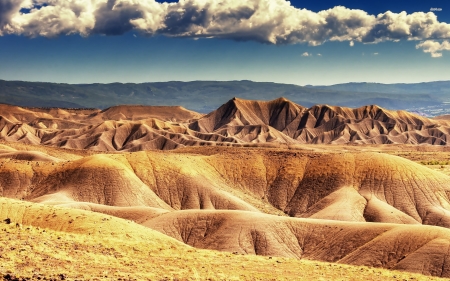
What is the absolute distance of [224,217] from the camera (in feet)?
230

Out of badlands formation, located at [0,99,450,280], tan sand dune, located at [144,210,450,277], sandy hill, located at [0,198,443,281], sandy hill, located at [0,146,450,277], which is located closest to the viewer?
sandy hill, located at [0,198,443,281]

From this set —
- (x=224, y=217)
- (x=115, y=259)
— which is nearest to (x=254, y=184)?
(x=224, y=217)

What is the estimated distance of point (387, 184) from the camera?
100188mm

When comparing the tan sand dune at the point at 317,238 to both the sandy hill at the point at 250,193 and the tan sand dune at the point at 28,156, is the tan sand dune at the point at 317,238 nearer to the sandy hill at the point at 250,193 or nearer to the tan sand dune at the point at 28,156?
the sandy hill at the point at 250,193

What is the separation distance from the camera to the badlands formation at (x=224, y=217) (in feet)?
116

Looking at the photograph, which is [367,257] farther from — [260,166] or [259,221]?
[260,166]

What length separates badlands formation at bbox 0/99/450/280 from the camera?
35.5m

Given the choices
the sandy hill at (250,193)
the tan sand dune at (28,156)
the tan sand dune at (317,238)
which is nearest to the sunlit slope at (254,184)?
the sandy hill at (250,193)

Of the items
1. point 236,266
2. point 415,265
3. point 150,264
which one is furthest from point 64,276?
point 415,265

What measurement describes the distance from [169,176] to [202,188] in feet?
25.6

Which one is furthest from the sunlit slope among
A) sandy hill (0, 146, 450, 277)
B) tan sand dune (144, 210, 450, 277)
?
tan sand dune (144, 210, 450, 277)

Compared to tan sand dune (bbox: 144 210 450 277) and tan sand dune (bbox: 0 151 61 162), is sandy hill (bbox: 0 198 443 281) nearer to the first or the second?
tan sand dune (bbox: 144 210 450 277)

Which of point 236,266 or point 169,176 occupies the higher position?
point 236,266

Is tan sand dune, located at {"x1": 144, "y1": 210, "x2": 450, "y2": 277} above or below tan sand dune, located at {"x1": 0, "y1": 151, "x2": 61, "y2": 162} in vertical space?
above
